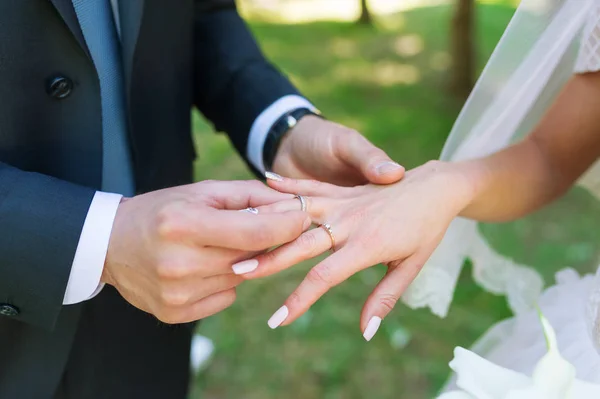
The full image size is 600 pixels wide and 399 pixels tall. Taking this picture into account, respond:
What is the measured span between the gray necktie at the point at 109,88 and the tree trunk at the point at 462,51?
383cm

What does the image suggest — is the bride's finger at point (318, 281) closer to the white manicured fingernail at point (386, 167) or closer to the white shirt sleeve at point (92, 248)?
the white manicured fingernail at point (386, 167)

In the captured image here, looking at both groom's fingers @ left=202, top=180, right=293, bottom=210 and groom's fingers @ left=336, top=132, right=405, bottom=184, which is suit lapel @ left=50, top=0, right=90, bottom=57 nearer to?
groom's fingers @ left=202, top=180, right=293, bottom=210

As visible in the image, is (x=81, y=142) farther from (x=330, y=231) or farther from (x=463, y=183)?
(x=463, y=183)

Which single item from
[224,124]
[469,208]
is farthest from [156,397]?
[469,208]

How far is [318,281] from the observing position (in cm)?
104

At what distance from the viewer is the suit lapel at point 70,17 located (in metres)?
1.02

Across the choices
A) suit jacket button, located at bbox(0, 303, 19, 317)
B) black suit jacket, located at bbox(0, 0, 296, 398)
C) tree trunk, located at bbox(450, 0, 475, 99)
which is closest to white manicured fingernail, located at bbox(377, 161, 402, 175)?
black suit jacket, located at bbox(0, 0, 296, 398)

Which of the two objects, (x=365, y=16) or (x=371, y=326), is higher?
(x=371, y=326)

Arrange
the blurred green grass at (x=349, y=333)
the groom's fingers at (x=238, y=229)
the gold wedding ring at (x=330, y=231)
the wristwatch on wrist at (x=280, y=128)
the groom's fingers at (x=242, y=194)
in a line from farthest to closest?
the blurred green grass at (x=349, y=333) < the wristwatch on wrist at (x=280, y=128) < the gold wedding ring at (x=330, y=231) < the groom's fingers at (x=242, y=194) < the groom's fingers at (x=238, y=229)

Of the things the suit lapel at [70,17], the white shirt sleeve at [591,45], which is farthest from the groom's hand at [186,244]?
the white shirt sleeve at [591,45]

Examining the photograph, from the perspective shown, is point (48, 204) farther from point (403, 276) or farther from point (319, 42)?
point (319, 42)

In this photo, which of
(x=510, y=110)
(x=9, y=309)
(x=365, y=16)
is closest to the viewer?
(x=9, y=309)

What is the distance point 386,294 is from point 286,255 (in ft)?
0.67

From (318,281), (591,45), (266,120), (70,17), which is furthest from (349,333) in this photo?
(70,17)
